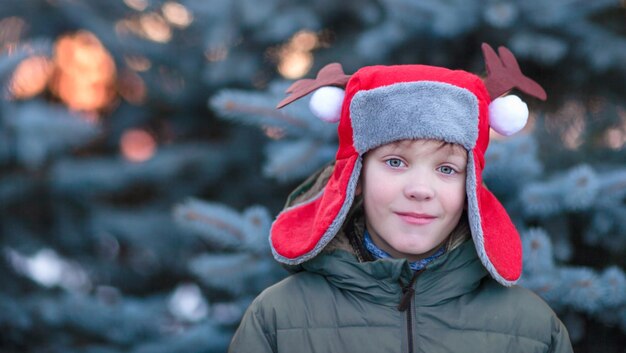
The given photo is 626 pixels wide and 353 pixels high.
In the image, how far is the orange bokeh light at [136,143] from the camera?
13.8 feet

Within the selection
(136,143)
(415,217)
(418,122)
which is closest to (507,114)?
(418,122)

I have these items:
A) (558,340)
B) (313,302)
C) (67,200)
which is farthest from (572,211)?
(67,200)

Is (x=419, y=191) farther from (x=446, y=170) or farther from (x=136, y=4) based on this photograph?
(x=136, y=4)

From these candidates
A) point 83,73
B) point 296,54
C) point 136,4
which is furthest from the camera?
point 83,73

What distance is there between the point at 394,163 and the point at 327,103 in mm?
262

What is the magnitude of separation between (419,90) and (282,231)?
569 mm

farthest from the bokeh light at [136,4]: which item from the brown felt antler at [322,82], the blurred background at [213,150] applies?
the brown felt antler at [322,82]

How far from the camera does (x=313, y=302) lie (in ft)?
6.79

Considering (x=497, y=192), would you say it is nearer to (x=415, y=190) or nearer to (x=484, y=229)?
(x=484, y=229)

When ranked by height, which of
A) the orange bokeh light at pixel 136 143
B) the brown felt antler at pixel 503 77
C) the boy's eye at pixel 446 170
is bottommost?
the boy's eye at pixel 446 170

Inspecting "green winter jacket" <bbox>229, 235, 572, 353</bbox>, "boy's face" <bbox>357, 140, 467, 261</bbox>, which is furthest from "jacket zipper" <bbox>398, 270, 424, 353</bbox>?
"boy's face" <bbox>357, 140, 467, 261</bbox>

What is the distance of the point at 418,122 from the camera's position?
1.93 meters

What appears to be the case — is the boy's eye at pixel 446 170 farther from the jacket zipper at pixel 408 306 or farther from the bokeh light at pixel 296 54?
the bokeh light at pixel 296 54

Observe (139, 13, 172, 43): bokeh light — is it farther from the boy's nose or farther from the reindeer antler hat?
the boy's nose
